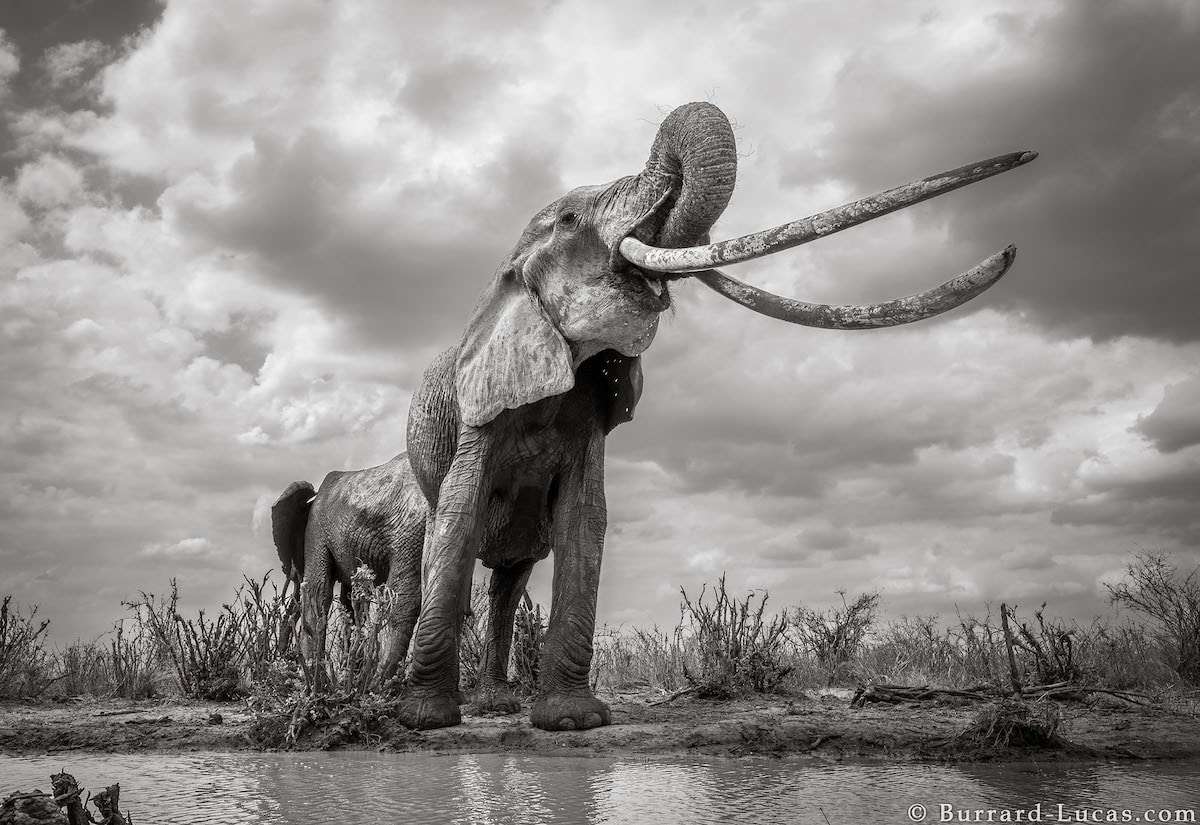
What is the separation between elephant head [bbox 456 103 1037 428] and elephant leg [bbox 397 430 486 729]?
1.27ft

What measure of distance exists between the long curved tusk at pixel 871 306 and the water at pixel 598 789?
2026mm

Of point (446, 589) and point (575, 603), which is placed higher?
point (446, 589)

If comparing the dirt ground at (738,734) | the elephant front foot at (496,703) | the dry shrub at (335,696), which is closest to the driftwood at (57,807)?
the dirt ground at (738,734)

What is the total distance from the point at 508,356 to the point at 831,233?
98.6 inches

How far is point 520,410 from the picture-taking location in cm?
656

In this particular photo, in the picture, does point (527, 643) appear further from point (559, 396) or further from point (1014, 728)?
point (1014, 728)

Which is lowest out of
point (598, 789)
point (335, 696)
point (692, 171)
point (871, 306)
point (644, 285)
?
point (598, 789)

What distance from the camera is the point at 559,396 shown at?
6.62m

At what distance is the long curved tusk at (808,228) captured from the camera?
3926 millimetres

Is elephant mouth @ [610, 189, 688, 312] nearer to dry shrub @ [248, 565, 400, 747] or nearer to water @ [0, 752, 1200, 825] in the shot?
dry shrub @ [248, 565, 400, 747]

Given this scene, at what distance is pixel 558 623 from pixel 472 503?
95 cm

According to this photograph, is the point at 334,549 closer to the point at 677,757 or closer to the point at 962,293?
the point at 677,757

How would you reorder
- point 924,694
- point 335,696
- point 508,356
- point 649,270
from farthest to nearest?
point 924,694, point 508,356, point 335,696, point 649,270

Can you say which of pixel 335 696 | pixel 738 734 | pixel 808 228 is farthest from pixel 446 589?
pixel 808 228
